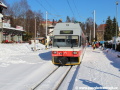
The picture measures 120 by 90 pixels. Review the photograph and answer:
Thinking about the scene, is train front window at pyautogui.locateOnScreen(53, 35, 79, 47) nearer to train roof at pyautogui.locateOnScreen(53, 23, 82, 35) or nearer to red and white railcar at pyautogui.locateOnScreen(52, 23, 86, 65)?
red and white railcar at pyautogui.locateOnScreen(52, 23, 86, 65)

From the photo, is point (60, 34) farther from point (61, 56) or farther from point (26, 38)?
point (26, 38)

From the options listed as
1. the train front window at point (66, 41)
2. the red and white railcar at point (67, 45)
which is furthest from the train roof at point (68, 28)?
the train front window at point (66, 41)

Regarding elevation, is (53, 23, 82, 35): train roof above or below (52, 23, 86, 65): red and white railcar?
above

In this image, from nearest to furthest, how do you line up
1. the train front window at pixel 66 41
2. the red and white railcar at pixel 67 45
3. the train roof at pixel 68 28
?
1. the red and white railcar at pixel 67 45
2. the train front window at pixel 66 41
3. the train roof at pixel 68 28

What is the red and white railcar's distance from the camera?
14.4 meters

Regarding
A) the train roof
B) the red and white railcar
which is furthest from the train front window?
the train roof

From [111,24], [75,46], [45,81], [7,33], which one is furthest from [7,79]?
[111,24]

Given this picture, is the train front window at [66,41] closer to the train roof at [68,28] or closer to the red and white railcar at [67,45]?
the red and white railcar at [67,45]

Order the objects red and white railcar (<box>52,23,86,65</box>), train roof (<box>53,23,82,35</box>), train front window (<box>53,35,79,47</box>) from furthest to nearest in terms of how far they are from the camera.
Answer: train roof (<box>53,23,82,35</box>), train front window (<box>53,35,79,47</box>), red and white railcar (<box>52,23,86,65</box>)

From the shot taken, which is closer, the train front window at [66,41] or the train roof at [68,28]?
the train front window at [66,41]

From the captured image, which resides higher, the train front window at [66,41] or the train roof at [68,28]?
the train roof at [68,28]

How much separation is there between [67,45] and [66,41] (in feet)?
1.05

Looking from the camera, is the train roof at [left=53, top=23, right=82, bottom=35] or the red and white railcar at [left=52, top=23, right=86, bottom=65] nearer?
the red and white railcar at [left=52, top=23, right=86, bottom=65]

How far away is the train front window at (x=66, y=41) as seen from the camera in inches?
582
